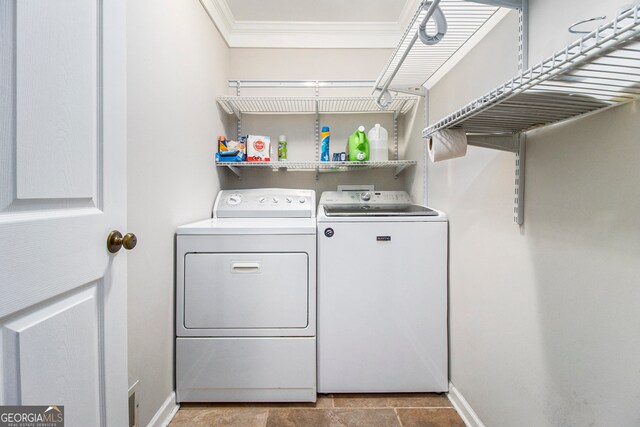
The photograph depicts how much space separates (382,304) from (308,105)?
1534mm

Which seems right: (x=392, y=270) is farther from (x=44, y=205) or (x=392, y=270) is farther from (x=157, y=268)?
(x=44, y=205)

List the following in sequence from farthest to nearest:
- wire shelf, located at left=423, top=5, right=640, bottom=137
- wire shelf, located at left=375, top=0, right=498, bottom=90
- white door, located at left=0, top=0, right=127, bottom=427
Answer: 1. wire shelf, located at left=375, top=0, right=498, bottom=90
2. white door, located at left=0, top=0, right=127, bottom=427
3. wire shelf, located at left=423, top=5, right=640, bottom=137

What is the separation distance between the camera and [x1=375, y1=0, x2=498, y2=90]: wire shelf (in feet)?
3.64

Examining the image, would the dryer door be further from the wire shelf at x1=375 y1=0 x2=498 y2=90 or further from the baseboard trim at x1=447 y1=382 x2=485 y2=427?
the wire shelf at x1=375 y1=0 x2=498 y2=90

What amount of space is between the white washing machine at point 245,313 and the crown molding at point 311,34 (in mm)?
1599

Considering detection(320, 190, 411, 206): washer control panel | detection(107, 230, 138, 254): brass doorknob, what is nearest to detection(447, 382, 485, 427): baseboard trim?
detection(320, 190, 411, 206): washer control panel

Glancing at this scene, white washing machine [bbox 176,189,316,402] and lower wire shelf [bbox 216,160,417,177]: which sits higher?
lower wire shelf [bbox 216,160,417,177]

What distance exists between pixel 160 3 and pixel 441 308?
2.06 meters

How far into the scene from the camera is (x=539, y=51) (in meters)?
0.92

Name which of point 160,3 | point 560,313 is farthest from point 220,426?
point 160,3

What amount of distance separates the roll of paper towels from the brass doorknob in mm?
1027

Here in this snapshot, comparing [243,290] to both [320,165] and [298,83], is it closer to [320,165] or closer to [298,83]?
[320,165]

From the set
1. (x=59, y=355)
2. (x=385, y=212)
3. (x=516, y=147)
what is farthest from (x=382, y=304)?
(x=59, y=355)

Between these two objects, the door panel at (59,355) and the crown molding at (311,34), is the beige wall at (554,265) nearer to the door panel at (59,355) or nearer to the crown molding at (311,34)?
the crown molding at (311,34)
